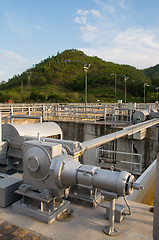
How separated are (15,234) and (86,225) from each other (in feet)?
3.67

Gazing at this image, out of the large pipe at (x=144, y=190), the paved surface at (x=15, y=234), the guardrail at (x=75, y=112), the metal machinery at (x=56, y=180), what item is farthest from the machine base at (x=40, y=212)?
the guardrail at (x=75, y=112)

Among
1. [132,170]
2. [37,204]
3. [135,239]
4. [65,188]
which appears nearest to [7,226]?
[37,204]

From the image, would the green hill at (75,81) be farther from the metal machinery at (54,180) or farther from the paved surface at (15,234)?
the paved surface at (15,234)

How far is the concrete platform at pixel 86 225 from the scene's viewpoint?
3.16 metres

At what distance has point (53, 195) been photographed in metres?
3.54

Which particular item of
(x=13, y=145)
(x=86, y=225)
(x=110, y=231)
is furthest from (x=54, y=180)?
(x=13, y=145)

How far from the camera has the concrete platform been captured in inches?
124

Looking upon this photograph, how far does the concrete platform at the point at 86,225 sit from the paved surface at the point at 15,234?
0.24 feet

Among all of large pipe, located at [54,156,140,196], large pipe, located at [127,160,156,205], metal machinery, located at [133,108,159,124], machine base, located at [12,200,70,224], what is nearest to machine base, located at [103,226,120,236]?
large pipe, located at [54,156,140,196]

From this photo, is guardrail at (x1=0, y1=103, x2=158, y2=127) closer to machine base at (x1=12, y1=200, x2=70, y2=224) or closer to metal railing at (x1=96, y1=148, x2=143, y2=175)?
metal railing at (x1=96, y1=148, x2=143, y2=175)

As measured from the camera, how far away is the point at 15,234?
125 inches

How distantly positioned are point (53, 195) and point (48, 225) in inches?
18.4

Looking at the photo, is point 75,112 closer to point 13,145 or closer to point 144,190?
Answer: point 13,145

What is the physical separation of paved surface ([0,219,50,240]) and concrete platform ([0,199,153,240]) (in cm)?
7
